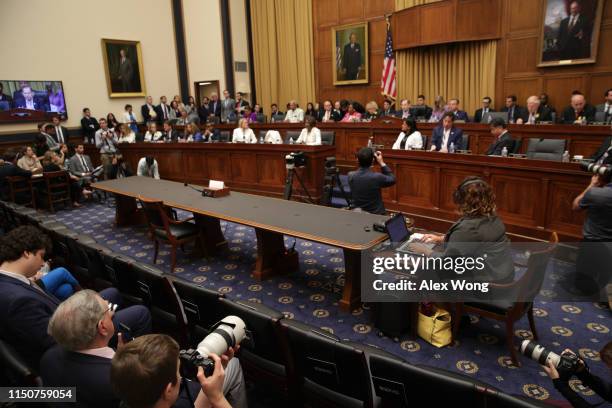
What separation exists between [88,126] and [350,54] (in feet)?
22.9

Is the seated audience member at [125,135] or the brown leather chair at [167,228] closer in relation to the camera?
the brown leather chair at [167,228]

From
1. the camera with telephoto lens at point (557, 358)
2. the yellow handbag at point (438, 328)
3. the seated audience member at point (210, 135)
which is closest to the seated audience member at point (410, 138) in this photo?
the yellow handbag at point (438, 328)

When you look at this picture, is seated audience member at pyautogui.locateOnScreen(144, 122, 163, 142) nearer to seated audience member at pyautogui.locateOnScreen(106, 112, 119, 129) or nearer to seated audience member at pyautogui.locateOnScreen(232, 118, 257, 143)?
seated audience member at pyautogui.locateOnScreen(106, 112, 119, 129)

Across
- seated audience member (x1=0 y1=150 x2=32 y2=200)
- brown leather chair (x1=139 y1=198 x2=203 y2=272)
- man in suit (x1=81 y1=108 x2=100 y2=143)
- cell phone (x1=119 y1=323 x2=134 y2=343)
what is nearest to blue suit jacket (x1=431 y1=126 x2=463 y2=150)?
brown leather chair (x1=139 y1=198 x2=203 y2=272)

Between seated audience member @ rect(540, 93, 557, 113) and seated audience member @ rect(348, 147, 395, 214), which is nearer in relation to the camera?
seated audience member @ rect(348, 147, 395, 214)

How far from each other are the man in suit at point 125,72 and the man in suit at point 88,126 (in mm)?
1280

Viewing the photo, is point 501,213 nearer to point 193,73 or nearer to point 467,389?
point 467,389

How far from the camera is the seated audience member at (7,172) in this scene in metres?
7.14

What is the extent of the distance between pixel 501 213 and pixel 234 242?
3.24 metres

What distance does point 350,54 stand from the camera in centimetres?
1077

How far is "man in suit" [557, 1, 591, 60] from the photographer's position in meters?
7.30

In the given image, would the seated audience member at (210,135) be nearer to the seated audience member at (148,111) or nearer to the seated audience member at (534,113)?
the seated audience member at (148,111)

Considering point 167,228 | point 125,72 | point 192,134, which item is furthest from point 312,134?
point 125,72

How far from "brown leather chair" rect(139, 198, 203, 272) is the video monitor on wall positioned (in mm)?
7371
